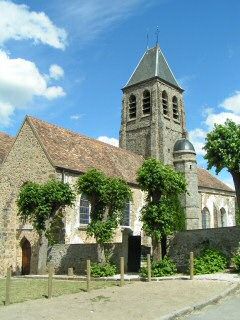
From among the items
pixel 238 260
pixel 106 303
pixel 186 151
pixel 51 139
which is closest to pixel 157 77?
pixel 186 151

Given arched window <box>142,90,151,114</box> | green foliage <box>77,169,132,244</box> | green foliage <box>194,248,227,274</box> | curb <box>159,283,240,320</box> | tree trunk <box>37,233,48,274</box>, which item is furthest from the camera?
arched window <box>142,90,151,114</box>

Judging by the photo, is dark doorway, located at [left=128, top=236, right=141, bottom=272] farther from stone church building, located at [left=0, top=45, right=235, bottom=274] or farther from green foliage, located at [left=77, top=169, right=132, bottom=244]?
green foliage, located at [left=77, top=169, right=132, bottom=244]

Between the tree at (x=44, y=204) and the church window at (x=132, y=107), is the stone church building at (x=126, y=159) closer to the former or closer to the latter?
the church window at (x=132, y=107)

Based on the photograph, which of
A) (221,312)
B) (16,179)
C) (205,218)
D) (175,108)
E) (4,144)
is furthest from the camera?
(175,108)

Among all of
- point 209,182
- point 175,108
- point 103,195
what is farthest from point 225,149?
point 175,108

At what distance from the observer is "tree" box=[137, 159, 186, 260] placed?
20047 mm

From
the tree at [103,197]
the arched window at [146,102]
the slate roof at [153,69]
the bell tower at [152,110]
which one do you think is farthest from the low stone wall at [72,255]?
the slate roof at [153,69]

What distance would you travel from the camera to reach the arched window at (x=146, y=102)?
40153 mm

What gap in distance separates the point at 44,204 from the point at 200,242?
8.59 metres

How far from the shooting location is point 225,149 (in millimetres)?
21141

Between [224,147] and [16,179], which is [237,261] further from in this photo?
[16,179]

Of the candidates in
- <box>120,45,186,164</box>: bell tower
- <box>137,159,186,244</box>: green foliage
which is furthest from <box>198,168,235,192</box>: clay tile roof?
<box>137,159,186,244</box>: green foliage


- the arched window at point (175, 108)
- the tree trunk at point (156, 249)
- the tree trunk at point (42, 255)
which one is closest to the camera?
the tree trunk at point (156, 249)

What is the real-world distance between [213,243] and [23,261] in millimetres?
12283
